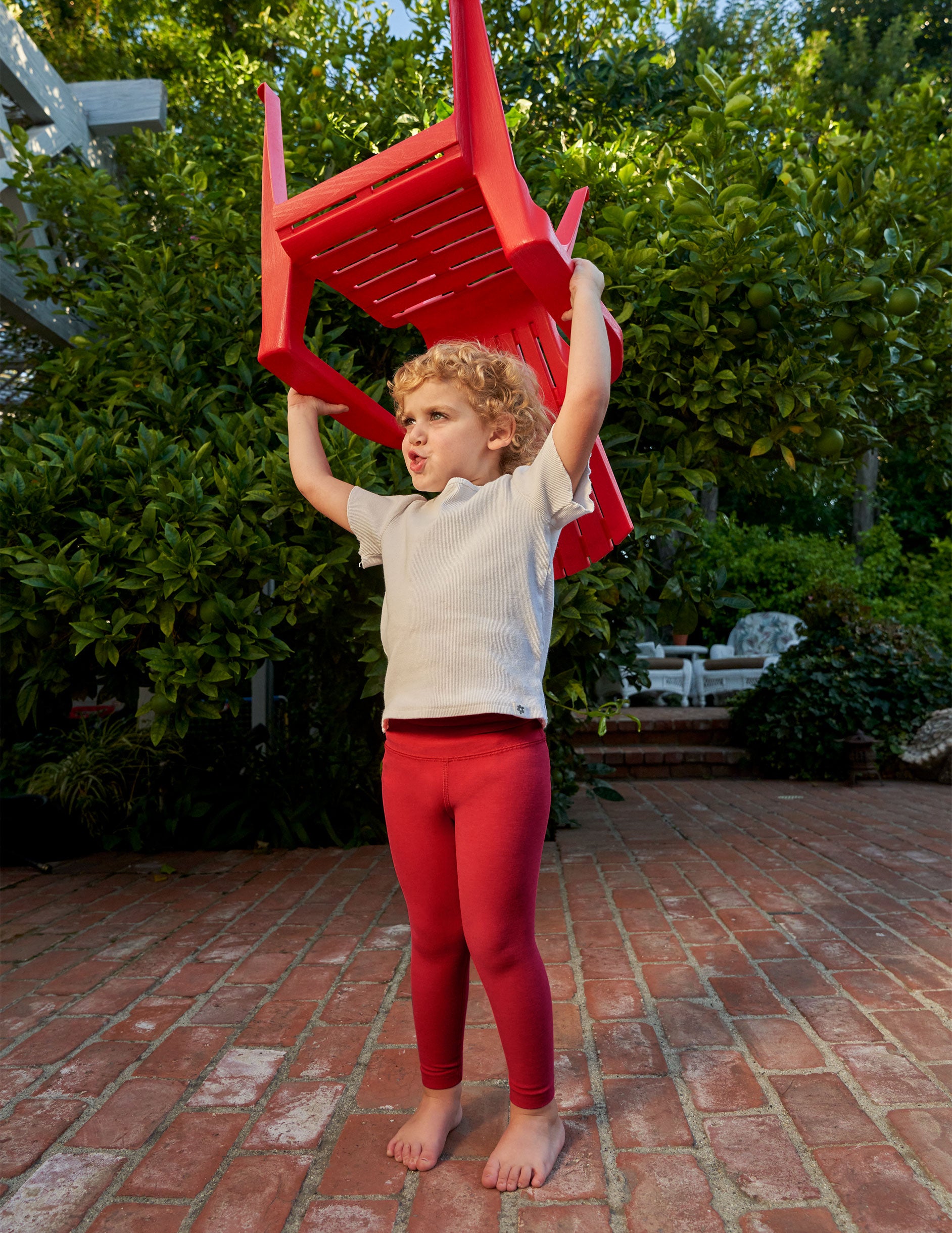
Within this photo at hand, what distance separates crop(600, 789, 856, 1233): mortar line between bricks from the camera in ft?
5.12

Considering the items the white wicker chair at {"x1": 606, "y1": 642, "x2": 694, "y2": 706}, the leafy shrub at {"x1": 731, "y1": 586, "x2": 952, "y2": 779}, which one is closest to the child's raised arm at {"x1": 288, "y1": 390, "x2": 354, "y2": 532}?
the leafy shrub at {"x1": 731, "y1": 586, "x2": 952, "y2": 779}

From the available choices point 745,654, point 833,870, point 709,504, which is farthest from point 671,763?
point 709,504

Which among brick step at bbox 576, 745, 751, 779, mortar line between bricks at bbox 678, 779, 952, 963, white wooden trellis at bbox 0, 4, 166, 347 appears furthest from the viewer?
brick step at bbox 576, 745, 751, 779

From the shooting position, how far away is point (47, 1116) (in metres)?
1.92

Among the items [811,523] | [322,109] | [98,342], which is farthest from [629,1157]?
[811,523]

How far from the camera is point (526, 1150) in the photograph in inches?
65.8

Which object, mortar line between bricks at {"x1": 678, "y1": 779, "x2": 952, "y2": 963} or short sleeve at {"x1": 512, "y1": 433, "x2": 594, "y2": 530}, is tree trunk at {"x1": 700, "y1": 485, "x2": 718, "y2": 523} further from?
short sleeve at {"x1": 512, "y1": 433, "x2": 594, "y2": 530}

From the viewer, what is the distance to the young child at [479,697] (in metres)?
1.60

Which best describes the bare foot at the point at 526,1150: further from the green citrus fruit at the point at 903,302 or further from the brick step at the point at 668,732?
the brick step at the point at 668,732

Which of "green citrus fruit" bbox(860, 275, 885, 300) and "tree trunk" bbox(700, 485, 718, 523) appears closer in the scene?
"green citrus fruit" bbox(860, 275, 885, 300)

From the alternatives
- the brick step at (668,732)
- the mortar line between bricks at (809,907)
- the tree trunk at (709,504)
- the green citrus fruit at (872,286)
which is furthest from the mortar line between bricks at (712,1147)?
the tree trunk at (709,504)

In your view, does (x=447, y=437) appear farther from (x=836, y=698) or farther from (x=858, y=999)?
(x=836, y=698)

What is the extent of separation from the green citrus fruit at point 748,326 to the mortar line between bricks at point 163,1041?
8.37ft

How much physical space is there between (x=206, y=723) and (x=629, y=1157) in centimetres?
394
